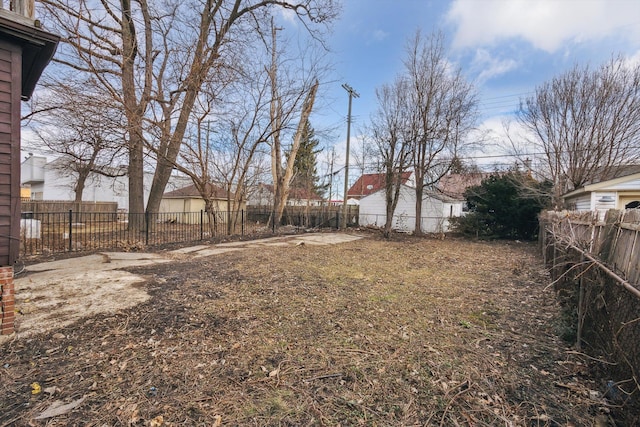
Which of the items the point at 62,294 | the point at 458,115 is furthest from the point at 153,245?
the point at 458,115

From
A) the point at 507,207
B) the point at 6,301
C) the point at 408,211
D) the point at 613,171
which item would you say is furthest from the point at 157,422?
the point at 408,211

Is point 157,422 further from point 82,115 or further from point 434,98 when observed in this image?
point 434,98

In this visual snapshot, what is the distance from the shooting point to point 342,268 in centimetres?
645

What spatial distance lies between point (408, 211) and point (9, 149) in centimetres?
1930

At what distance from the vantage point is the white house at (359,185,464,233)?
18312 mm

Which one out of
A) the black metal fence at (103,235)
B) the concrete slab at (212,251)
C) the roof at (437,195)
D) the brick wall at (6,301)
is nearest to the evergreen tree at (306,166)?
the roof at (437,195)

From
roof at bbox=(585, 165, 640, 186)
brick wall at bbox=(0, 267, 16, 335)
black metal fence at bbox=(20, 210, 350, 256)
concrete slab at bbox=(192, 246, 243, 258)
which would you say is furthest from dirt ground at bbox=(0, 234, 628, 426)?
roof at bbox=(585, 165, 640, 186)

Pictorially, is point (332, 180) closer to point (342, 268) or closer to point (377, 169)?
point (377, 169)

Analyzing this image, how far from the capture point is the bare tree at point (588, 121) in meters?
11.5

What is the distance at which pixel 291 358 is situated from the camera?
8.75 ft

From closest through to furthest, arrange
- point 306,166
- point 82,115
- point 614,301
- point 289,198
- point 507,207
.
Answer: point 614,301 < point 82,115 < point 507,207 < point 289,198 < point 306,166

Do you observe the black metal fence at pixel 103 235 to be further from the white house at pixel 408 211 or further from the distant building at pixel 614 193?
the distant building at pixel 614 193

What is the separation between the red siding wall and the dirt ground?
3.14ft

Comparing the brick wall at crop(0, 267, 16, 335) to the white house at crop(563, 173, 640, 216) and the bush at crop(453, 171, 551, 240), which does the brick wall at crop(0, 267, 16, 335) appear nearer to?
the white house at crop(563, 173, 640, 216)
